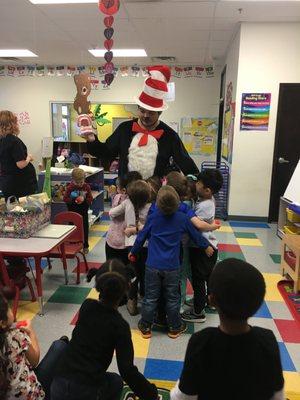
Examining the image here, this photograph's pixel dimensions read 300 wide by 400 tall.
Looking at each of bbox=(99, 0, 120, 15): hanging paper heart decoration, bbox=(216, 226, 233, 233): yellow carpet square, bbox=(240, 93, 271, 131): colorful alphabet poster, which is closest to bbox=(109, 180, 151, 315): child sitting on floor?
bbox=(99, 0, 120, 15): hanging paper heart decoration

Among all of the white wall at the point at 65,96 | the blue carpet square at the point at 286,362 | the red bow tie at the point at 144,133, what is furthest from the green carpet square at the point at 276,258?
the white wall at the point at 65,96

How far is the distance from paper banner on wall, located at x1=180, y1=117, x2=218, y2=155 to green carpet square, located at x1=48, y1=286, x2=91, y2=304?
5.59 meters

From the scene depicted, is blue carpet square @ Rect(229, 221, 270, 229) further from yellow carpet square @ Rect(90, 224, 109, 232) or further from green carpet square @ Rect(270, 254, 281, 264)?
yellow carpet square @ Rect(90, 224, 109, 232)

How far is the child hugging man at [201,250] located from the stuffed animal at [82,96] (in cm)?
88

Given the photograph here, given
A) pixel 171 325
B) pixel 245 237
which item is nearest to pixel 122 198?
pixel 171 325

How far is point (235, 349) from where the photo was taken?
3.13 ft

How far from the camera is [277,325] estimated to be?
2.54 metres

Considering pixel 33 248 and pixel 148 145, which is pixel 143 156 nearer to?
pixel 148 145

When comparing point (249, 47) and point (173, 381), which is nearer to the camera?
point (173, 381)

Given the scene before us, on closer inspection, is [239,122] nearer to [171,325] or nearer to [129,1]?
[129,1]

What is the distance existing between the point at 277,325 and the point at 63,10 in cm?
435

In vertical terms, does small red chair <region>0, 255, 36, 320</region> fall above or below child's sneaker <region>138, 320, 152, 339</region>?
above

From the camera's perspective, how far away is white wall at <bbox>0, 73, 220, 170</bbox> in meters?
8.04

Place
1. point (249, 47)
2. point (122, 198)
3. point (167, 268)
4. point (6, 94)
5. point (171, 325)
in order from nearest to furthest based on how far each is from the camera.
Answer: point (167, 268) < point (171, 325) < point (122, 198) < point (249, 47) < point (6, 94)
